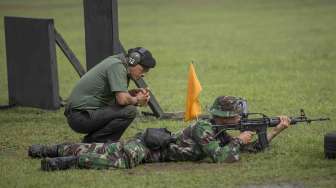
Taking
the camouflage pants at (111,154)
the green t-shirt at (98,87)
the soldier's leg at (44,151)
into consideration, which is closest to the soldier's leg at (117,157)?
the camouflage pants at (111,154)

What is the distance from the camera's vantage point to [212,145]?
35.1 ft

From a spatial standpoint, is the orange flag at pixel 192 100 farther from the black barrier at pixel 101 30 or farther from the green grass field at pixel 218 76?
the black barrier at pixel 101 30

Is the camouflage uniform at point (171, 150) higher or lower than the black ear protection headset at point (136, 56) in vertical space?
lower

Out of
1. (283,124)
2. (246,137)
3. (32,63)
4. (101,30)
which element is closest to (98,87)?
(246,137)

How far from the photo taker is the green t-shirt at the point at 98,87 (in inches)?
447

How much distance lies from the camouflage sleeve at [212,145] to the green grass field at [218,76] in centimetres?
11

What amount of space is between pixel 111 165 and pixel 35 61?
5509mm

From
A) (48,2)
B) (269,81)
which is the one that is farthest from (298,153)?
(48,2)

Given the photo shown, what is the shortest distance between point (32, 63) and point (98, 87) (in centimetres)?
464

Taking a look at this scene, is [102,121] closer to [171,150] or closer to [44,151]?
[44,151]

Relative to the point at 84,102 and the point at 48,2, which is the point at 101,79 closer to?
the point at 84,102

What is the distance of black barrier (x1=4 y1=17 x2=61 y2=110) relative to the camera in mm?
15508

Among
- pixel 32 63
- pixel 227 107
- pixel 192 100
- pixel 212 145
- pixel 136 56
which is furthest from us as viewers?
pixel 32 63

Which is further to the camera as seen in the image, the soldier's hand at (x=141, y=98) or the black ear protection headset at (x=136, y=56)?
the soldier's hand at (x=141, y=98)
